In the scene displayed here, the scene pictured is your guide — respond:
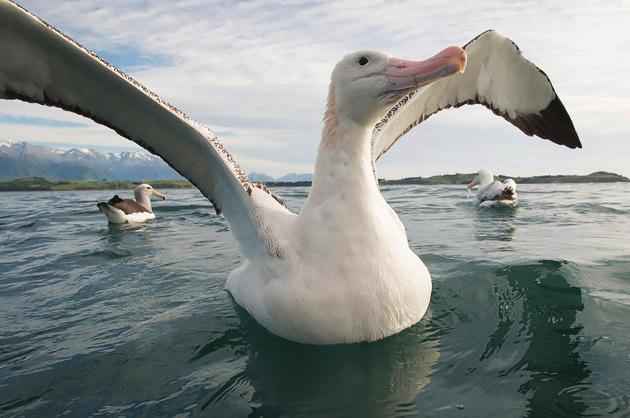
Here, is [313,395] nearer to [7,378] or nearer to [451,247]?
[7,378]

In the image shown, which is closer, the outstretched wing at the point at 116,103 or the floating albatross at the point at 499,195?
the outstretched wing at the point at 116,103

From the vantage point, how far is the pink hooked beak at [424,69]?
3461 millimetres

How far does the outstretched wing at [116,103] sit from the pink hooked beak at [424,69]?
178cm

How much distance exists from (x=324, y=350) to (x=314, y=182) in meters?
1.44

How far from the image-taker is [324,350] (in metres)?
3.92

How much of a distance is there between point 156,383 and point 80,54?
2764 millimetres

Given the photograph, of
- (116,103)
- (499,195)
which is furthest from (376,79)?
(499,195)

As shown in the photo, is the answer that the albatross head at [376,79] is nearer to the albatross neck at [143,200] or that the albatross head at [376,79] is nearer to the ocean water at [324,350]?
the ocean water at [324,350]

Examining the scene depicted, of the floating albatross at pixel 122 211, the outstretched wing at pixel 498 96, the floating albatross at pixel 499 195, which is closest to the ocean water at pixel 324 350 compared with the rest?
the outstretched wing at pixel 498 96

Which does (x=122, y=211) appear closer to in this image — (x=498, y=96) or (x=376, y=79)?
(x=498, y=96)

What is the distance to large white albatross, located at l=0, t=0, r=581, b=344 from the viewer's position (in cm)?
381

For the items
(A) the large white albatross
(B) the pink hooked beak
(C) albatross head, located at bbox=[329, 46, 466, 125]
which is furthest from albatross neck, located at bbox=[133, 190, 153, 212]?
(B) the pink hooked beak

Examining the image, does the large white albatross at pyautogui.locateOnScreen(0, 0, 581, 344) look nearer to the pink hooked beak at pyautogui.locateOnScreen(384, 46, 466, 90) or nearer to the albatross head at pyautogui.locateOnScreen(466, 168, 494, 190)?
the pink hooked beak at pyautogui.locateOnScreen(384, 46, 466, 90)

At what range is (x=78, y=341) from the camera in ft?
15.7
